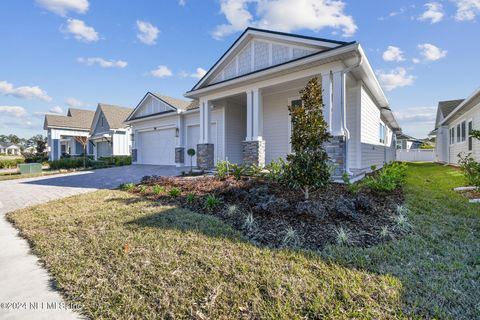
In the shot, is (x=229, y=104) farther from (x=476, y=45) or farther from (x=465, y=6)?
(x=476, y=45)

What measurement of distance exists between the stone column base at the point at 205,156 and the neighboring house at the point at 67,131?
18266 mm

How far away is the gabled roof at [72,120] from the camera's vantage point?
75.8 ft

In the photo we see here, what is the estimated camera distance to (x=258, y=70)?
872 centimetres

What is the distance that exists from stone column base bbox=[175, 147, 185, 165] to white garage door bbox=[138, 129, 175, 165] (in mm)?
923

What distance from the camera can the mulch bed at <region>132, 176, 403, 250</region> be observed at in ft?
10.8

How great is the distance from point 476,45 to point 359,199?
11105mm

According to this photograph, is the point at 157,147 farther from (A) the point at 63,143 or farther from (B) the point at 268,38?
(A) the point at 63,143

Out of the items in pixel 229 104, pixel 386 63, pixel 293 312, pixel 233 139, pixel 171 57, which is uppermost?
pixel 171 57

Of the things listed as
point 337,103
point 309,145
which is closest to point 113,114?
point 337,103

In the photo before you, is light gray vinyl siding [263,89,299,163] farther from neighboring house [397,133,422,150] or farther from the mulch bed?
neighboring house [397,133,422,150]

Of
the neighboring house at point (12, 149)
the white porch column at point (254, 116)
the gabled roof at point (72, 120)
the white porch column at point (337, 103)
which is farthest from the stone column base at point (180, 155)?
the neighboring house at point (12, 149)

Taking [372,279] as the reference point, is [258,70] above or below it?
above

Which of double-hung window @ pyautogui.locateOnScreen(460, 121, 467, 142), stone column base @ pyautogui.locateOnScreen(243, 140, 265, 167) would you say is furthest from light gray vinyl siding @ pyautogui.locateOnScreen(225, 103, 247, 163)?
double-hung window @ pyautogui.locateOnScreen(460, 121, 467, 142)

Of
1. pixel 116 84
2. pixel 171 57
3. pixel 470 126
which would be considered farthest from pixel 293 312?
pixel 116 84
